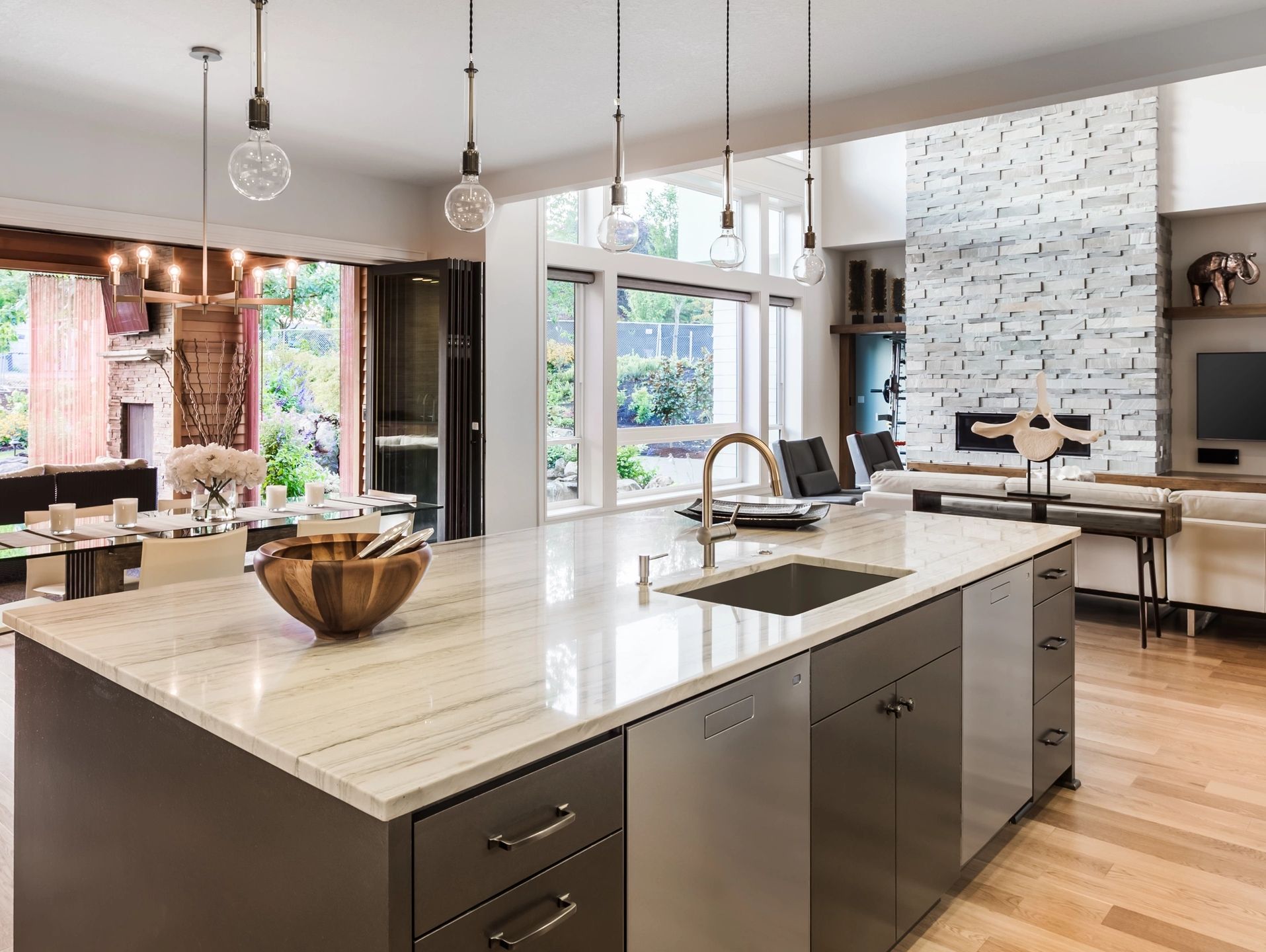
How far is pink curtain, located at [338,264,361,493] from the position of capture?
774 centimetres

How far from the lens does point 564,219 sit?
6.86 m

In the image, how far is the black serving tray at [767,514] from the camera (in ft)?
9.20

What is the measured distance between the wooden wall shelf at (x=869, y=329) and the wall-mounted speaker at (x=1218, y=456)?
9.46ft

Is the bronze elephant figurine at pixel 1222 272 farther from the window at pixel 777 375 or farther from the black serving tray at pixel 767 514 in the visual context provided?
the black serving tray at pixel 767 514

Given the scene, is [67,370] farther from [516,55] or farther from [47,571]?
[516,55]

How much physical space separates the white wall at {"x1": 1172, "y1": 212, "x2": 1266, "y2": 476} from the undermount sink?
6728 millimetres

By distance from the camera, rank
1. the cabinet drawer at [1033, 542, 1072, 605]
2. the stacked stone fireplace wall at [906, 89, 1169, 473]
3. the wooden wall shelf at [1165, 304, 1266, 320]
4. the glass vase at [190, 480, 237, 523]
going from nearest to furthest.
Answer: the cabinet drawer at [1033, 542, 1072, 605]
the glass vase at [190, 480, 237, 523]
the wooden wall shelf at [1165, 304, 1266, 320]
the stacked stone fireplace wall at [906, 89, 1169, 473]

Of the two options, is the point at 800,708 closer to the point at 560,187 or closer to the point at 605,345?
the point at 560,187

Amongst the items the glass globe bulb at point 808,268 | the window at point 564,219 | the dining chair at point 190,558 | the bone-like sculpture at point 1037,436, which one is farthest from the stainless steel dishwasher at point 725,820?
the window at point 564,219

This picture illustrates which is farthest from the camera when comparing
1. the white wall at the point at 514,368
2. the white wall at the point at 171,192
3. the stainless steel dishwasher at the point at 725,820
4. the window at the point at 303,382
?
the window at the point at 303,382

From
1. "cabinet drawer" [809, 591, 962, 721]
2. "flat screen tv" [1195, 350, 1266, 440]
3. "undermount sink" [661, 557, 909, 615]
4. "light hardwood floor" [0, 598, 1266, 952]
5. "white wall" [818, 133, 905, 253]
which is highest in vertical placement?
"white wall" [818, 133, 905, 253]

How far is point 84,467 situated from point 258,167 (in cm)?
520

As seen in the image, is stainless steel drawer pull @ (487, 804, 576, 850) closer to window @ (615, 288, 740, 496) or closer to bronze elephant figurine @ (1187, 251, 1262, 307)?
window @ (615, 288, 740, 496)

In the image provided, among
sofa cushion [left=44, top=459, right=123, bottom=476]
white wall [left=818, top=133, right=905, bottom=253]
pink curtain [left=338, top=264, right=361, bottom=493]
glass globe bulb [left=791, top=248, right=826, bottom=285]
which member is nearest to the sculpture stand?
glass globe bulb [left=791, top=248, right=826, bottom=285]
